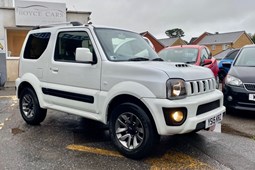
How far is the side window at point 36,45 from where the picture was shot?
544cm

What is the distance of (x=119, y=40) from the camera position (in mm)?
4805

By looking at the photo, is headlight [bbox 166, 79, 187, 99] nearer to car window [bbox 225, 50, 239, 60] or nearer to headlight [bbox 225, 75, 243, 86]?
headlight [bbox 225, 75, 243, 86]

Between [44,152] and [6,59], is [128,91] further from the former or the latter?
[6,59]

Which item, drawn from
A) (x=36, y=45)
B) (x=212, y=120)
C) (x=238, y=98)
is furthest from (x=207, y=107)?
(x=36, y=45)

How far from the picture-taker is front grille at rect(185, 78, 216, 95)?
3869 mm

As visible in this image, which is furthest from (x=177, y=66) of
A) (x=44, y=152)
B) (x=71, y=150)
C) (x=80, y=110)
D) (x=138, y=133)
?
(x=44, y=152)

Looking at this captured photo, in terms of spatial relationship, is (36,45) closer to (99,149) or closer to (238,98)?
(99,149)

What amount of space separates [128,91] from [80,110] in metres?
1.13

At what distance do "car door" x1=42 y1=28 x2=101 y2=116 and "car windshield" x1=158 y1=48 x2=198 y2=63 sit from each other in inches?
180

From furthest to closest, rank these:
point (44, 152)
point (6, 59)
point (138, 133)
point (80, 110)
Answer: point (6, 59)
point (80, 110)
point (44, 152)
point (138, 133)

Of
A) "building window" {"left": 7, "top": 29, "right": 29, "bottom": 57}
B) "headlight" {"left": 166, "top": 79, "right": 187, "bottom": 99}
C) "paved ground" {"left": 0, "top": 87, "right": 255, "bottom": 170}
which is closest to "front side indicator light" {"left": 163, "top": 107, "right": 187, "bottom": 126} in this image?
"headlight" {"left": 166, "top": 79, "right": 187, "bottom": 99}

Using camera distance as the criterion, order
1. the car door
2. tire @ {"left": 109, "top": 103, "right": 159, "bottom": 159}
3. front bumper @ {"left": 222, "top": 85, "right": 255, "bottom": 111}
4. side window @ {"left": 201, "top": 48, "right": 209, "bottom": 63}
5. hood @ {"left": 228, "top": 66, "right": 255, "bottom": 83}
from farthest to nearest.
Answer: side window @ {"left": 201, "top": 48, "right": 209, "bottom": 63}
hood @ {"left": 228, "top": 66, "right": 255, "bottom": 83}
front bumper @ {"left": 222, "top": 85, "right": 255, "bottom": 111}
the car door
tire @ {"left": 109, "top": 103, "right": 159, "bottom": 159}

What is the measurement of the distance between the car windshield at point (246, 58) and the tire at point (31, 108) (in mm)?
4753

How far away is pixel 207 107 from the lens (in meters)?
4.11
